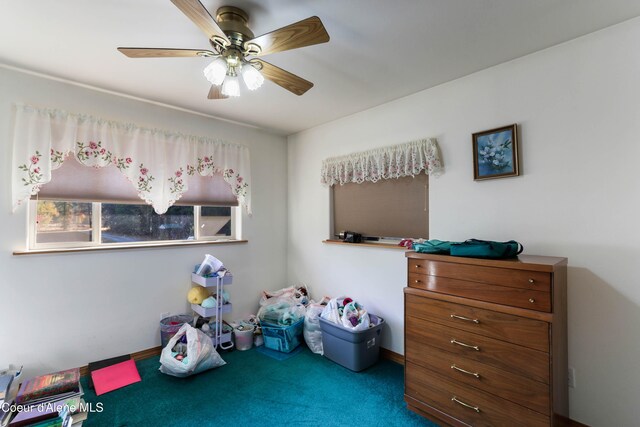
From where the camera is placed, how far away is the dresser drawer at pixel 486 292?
4.89ft

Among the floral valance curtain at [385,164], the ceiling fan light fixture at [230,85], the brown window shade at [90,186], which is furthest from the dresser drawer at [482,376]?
the brown window shade at [90,186]

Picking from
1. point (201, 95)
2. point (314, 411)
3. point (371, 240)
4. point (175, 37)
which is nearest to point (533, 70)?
point (371, 240)

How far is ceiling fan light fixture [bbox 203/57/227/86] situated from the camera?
1590 mm

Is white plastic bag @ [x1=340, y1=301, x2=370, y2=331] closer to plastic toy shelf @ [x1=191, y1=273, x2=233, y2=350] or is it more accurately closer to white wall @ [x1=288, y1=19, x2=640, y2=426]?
white wall @ [x1=288, y1=19, x2=640, y2=426]

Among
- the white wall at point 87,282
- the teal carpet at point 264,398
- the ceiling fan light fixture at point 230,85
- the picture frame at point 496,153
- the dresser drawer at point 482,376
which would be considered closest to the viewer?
the dresser drawer at point 482,376

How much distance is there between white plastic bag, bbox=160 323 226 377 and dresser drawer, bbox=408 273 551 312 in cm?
179

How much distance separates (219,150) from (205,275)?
1343 millimetres

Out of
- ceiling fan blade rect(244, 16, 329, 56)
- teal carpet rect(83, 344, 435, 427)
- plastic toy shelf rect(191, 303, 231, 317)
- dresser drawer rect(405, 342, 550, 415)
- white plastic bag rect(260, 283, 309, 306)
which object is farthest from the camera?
white plastic bag rect(260, 283, 309, 306)

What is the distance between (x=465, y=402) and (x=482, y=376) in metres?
0.21

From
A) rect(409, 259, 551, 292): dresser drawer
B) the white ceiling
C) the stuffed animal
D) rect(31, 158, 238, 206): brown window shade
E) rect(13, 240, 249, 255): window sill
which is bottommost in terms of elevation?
the stuffed animal

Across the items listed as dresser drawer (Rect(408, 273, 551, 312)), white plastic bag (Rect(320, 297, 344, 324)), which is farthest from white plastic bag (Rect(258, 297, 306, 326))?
dresser drawer (Rect(408, 273, 551, 312))

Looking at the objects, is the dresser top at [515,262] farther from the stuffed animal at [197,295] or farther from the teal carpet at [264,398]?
the stuffed animal at [197,295]

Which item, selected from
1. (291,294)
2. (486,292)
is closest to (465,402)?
(486,292)

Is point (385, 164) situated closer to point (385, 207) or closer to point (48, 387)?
point (385, 207)
